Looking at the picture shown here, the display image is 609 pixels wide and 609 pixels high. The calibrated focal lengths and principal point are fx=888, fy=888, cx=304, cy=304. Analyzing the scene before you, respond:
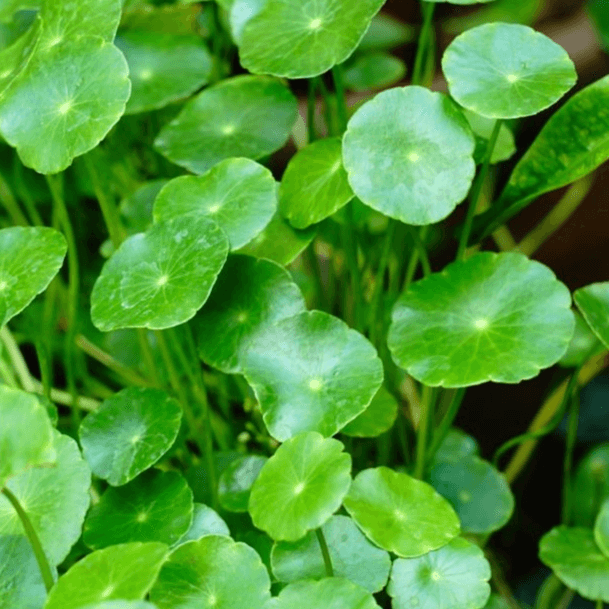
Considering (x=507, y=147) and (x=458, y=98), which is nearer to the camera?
(x=458, y=98)

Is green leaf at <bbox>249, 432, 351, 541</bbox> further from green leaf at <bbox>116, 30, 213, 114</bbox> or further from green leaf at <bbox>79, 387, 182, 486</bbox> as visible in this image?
green leaf at <bbox>116, 30, 213, 114</bbox>

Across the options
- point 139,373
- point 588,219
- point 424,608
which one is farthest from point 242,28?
point 588,219

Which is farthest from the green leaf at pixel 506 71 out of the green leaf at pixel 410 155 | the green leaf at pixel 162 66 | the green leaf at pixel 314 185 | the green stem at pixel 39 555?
the green stem at pixel 39 555

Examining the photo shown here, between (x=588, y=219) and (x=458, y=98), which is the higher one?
(x=458, y=98)

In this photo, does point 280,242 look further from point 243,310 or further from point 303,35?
point 303,35

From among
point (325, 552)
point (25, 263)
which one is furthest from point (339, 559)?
point (25, 263)

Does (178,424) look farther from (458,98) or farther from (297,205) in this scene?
(458,98)
